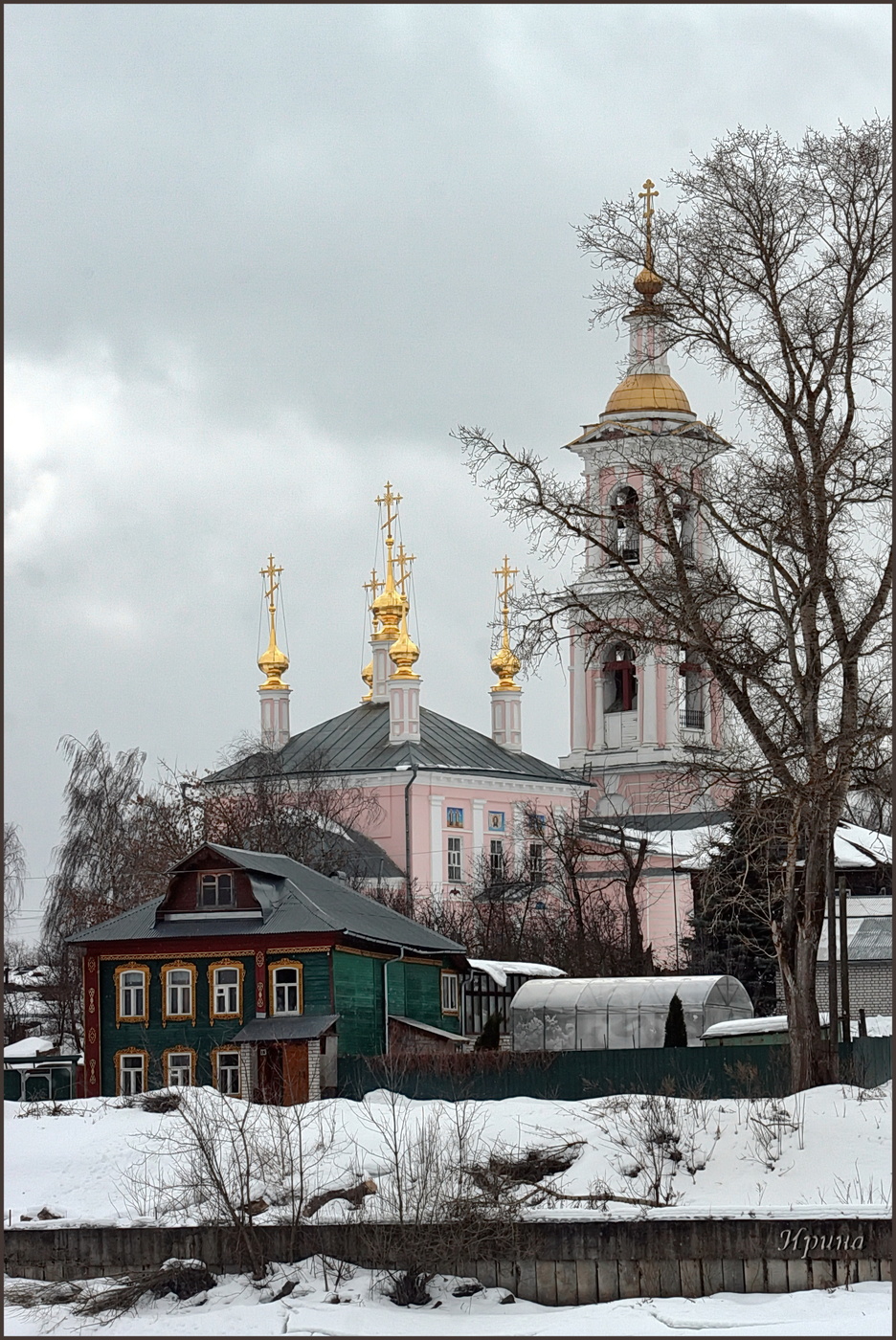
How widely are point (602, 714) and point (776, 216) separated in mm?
47104

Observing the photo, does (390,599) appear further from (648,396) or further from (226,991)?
(226,991)

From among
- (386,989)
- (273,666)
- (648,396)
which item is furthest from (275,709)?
(386,989)

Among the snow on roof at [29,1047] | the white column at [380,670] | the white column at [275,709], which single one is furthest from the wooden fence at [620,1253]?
the white column at [275,709]

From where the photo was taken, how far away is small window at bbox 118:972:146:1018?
1379 inches

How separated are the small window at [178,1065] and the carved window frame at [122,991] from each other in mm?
830

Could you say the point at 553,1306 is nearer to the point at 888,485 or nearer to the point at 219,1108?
the point at 219,1108

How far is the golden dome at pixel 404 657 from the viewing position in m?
68.8

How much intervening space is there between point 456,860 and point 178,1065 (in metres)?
32.1

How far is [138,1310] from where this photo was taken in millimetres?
21719

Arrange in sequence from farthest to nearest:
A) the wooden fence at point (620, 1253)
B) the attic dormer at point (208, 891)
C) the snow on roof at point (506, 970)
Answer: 1. the snow on roof at point (506, 970)
2. the attic dormer at point (208, 891)
3. the wooden fence at point (620, 1253)

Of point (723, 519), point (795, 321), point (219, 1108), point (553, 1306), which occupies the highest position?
point (795, 321)

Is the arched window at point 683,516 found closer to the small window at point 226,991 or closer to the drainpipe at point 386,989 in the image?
the small window at point 226,991

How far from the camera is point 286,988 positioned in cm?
3425

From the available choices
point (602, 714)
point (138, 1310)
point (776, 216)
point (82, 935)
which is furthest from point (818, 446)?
point (602, 714)
